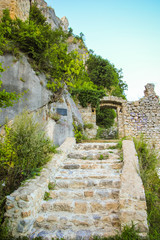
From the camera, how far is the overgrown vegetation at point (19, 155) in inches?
113

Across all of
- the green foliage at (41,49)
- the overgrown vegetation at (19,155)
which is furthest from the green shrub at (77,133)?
the overgrown vegetation at (19,155)

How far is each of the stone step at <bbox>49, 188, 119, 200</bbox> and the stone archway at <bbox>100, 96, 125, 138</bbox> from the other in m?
7.46

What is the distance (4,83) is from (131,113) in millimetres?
7680

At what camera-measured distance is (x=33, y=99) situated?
4.98 metres

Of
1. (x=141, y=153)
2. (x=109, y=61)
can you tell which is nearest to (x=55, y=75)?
(x=141, y=153)

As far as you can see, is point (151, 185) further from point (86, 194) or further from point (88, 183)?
point (86, 194)

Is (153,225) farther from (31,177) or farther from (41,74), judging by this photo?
(41,74)

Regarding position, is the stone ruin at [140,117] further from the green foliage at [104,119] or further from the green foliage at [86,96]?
the green foliage at [104,119]

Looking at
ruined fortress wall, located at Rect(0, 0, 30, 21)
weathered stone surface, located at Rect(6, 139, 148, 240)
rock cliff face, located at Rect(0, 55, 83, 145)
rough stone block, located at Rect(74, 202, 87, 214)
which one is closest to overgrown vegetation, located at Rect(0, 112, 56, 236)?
weathered stone surface, located at Rect(6, 139, 148, 240)

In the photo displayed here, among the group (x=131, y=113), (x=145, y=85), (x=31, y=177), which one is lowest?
(x=31, y=177)

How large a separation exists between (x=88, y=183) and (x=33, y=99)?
112 inches

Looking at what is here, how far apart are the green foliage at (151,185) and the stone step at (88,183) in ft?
1.91

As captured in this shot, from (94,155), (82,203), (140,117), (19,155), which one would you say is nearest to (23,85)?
(19,155)

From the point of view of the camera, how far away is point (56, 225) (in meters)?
2.50
